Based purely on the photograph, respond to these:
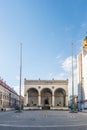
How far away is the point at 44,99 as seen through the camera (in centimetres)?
10888

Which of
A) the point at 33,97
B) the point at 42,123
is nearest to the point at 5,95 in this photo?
the point at 33,97

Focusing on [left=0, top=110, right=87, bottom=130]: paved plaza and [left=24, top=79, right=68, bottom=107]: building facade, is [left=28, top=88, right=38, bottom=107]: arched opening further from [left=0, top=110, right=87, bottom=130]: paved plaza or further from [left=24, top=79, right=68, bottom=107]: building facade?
[left=0, top=110, right=87, bottom=130]: paved plaza

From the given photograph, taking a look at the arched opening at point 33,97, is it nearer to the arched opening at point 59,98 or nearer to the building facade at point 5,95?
the arched opening at point 59,98

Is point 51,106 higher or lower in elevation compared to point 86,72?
lower

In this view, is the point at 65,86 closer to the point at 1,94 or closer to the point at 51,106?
the point at 51,106

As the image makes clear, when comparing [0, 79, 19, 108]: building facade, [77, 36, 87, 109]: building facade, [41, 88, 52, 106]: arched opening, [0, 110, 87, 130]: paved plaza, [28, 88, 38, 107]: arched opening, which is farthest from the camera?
[41, 88, 52, 106]: arched opening

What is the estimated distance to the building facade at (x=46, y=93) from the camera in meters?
102

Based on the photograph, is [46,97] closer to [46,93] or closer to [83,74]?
[46,93]

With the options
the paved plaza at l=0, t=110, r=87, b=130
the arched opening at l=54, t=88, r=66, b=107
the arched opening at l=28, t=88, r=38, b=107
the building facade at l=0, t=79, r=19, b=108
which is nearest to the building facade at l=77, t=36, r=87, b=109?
the arched opening at l=54, t=88, r=66, b=107

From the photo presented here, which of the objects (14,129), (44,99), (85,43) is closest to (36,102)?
(44,99)

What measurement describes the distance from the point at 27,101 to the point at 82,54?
1130 inches

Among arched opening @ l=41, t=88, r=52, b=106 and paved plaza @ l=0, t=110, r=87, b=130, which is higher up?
arched opening @ l=41, t=88, r=52, b=106

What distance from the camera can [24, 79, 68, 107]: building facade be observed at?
336ft

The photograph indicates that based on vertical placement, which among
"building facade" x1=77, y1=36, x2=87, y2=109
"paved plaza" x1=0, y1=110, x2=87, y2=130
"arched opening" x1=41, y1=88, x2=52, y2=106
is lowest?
"paved plaza" x1=0, y1=110, x2=87, y2=130
